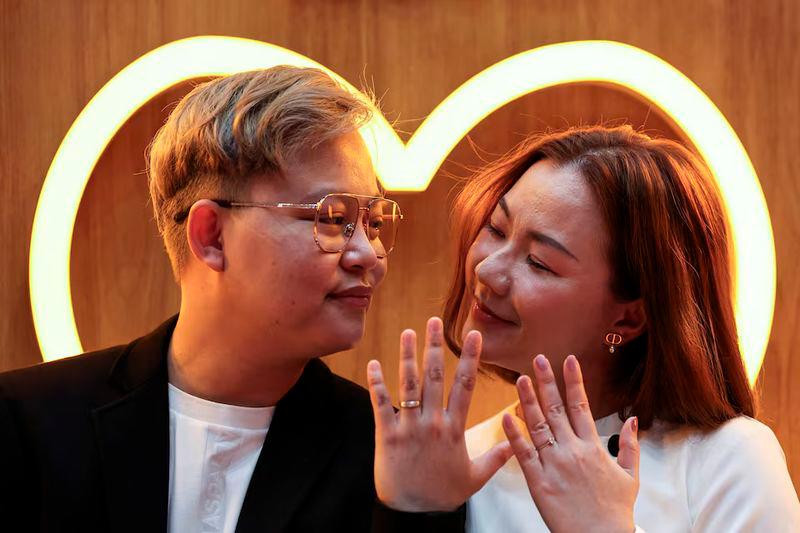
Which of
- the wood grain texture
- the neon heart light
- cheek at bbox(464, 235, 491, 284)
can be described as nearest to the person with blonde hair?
cheek at bbox(464, 235, 491, 284)

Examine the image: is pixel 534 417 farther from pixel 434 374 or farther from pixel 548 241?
pixel 548 241

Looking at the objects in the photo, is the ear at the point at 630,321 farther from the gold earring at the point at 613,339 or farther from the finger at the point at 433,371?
the finger at the point at 433,371

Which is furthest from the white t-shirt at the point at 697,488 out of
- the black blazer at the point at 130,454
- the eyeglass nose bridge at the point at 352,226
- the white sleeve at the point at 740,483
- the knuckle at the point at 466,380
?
the eyeglass nose bridge at the point at 352,226

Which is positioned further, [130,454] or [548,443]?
[130,454]

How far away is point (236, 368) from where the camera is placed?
165cm

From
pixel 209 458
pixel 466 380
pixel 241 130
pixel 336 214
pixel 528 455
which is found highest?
pixel 241 130

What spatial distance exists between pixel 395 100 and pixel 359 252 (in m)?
0.92

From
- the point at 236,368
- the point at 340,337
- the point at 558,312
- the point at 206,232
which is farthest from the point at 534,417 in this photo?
the point at 206,232

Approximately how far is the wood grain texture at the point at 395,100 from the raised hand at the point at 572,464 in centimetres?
113

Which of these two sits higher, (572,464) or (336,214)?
(336,214)

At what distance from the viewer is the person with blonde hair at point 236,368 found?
5.12 ft

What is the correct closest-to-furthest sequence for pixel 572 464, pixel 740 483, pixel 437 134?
pixel 572 464 < pixel 740 483 < pixel 437 134

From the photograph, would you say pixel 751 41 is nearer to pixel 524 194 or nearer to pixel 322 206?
pixel 524 194

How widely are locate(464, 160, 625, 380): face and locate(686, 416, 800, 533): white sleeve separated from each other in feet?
0.85
